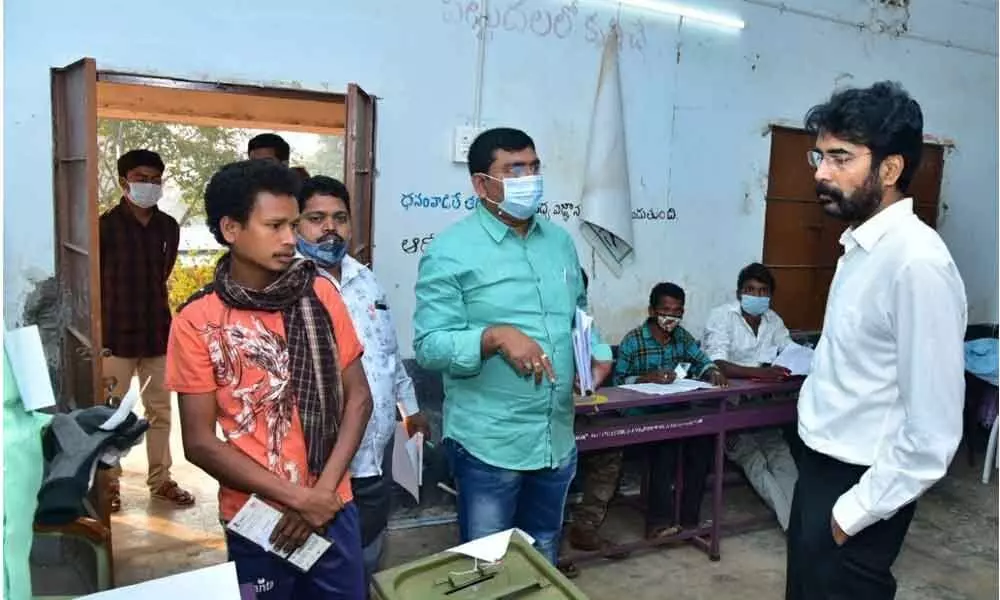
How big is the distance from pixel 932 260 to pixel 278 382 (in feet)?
5.08

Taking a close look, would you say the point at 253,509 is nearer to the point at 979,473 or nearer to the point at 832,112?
the point at 832,112

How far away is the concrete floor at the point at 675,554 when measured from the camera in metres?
3.67

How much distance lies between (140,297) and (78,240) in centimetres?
112

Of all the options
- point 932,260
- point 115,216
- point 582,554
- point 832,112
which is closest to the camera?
point 932,260

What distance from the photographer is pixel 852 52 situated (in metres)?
5.44

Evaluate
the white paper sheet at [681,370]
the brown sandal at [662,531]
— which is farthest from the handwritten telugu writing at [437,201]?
the brown sandal at [662,531]

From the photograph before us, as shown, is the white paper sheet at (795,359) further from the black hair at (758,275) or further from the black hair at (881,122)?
the black hair at (881,122)

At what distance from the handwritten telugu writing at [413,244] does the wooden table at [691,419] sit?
4.02 feet

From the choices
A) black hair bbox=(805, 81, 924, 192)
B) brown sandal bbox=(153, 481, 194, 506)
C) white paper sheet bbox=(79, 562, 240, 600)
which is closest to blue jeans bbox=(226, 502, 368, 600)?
white paper sheet bbox=(79, 562, 240, 600)

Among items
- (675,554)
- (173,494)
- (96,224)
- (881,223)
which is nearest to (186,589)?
(881,223)

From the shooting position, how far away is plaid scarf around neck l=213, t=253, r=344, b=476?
6.02ft

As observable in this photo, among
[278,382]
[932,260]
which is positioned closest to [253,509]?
[278,382]

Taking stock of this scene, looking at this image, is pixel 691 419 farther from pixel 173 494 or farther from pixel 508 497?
pixel 173 494

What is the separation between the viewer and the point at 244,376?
1.79m
